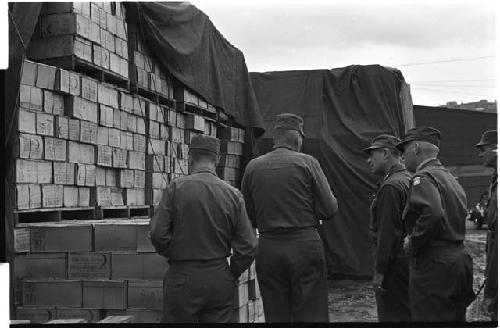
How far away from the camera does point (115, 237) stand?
550cm

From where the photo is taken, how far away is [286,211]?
514 centimetres

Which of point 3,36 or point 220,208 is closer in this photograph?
point 220,208

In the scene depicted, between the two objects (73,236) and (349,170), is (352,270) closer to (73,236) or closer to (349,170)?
(349,170)

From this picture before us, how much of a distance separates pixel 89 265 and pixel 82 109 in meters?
1.81

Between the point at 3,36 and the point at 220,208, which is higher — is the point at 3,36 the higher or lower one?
the higher one

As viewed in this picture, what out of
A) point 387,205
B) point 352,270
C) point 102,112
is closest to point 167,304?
point 387,205

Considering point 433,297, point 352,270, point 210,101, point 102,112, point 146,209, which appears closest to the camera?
point 433,297

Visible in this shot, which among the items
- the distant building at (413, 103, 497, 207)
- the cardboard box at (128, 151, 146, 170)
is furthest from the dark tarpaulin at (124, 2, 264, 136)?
the distant building at (413, 103, 497, 207)

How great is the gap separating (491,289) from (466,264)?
411 mm

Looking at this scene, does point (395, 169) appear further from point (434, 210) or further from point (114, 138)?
point (114, 138)

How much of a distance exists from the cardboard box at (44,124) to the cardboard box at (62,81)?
0.29 m

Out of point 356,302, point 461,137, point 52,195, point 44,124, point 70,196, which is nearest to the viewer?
point 44,124

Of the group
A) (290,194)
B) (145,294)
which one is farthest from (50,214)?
(290,194)

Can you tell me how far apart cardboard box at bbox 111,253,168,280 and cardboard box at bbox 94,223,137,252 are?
3.1 inches
